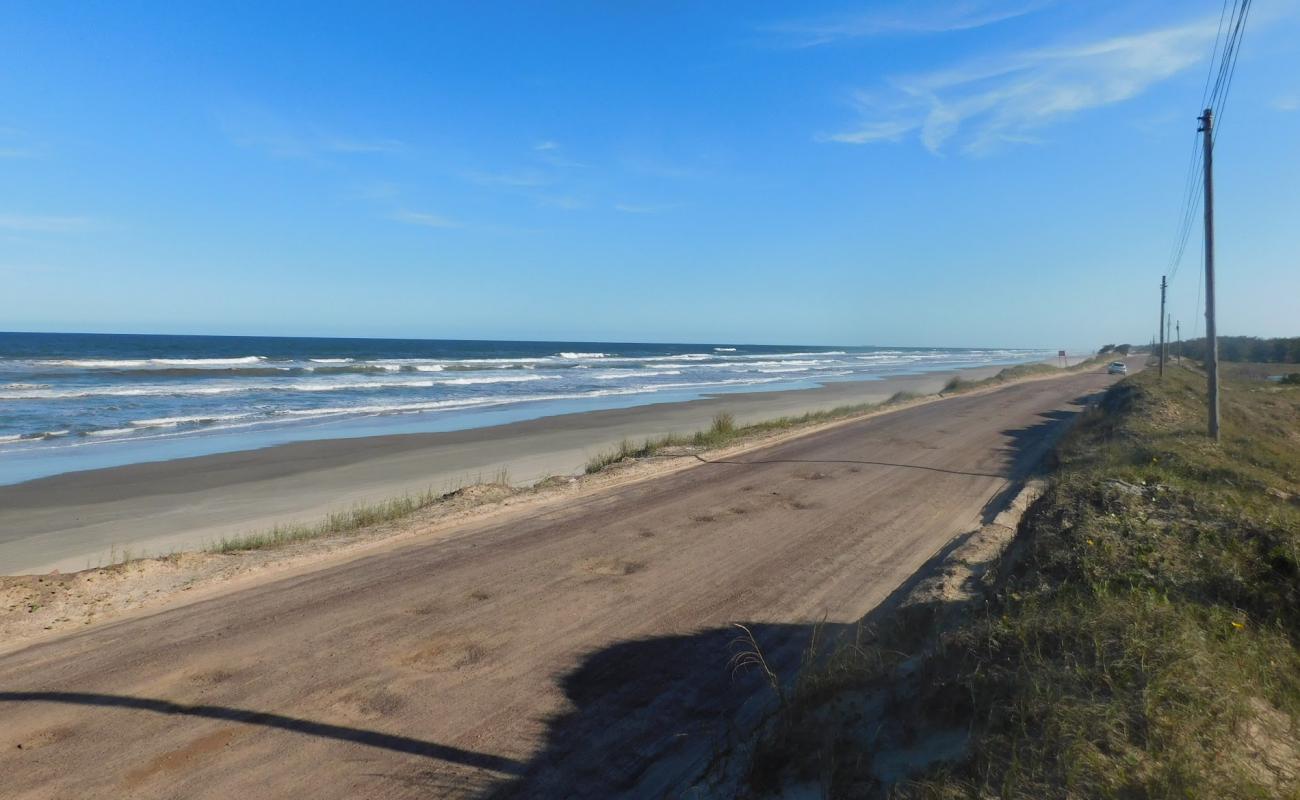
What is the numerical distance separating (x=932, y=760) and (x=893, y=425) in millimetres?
20174

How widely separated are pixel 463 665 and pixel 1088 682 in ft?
14.7

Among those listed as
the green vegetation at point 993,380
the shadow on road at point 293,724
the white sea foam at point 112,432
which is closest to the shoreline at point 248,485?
the shadow on road at point 293,724

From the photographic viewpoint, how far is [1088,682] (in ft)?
11.9

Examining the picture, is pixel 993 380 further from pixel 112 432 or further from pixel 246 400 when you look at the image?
pixel 112 432

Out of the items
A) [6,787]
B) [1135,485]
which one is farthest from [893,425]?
[6,787]

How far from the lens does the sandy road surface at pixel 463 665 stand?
15.2 feet

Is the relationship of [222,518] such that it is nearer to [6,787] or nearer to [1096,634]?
[6,787]

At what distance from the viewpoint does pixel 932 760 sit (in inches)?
139

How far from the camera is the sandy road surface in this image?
4621 millimetres

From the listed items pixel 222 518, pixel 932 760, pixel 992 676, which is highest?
pixel 992 676

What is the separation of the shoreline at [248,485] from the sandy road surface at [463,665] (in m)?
4.57

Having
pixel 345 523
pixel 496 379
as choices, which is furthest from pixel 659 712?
pixel 496 379

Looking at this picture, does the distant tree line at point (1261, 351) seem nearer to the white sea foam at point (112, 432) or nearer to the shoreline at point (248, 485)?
the shoreline at point (248, 485)

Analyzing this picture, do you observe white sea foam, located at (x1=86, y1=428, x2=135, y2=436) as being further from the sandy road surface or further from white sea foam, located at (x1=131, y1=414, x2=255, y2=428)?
the sandy road surface
